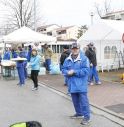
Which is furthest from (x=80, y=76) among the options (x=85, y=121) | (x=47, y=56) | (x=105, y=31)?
(x=47, y=56)

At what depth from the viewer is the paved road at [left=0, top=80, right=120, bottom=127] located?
27.4ft

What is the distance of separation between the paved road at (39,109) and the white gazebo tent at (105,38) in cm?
804

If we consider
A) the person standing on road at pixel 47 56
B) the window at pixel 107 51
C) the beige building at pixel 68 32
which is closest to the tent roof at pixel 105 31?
the window at pixel 107 51

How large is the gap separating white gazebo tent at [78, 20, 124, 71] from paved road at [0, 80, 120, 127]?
26.4ft

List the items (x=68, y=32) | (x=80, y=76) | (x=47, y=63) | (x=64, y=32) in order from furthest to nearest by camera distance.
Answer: (x=64, y=32)
(x=68, y=32)
(x=47, y=63)
(x=80, y=76)

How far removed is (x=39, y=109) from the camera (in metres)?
10.0

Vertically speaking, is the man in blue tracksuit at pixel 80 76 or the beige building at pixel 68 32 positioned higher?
the beige building at pixel 68 32

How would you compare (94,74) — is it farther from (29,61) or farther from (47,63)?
(47,63)

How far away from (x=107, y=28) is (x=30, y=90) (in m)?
8.23

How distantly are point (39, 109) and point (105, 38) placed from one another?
11.9m

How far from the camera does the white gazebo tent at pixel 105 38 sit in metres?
20.7

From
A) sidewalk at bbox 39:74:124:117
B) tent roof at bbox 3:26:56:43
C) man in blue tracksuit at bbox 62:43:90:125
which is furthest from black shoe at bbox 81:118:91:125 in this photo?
tent roof at bbox 3:26:56:43

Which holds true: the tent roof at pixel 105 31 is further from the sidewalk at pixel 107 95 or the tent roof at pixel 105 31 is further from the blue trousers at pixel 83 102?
the blue trousers at pixel 83 102

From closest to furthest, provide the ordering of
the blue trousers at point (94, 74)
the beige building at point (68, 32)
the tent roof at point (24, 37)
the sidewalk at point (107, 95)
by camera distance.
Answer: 1. the sidewalk at point (107, 95)
2. the blue trousers at point (94, 74)
3. the tent roof at point (24, 37)
4. the beige building at point (68, 32)
